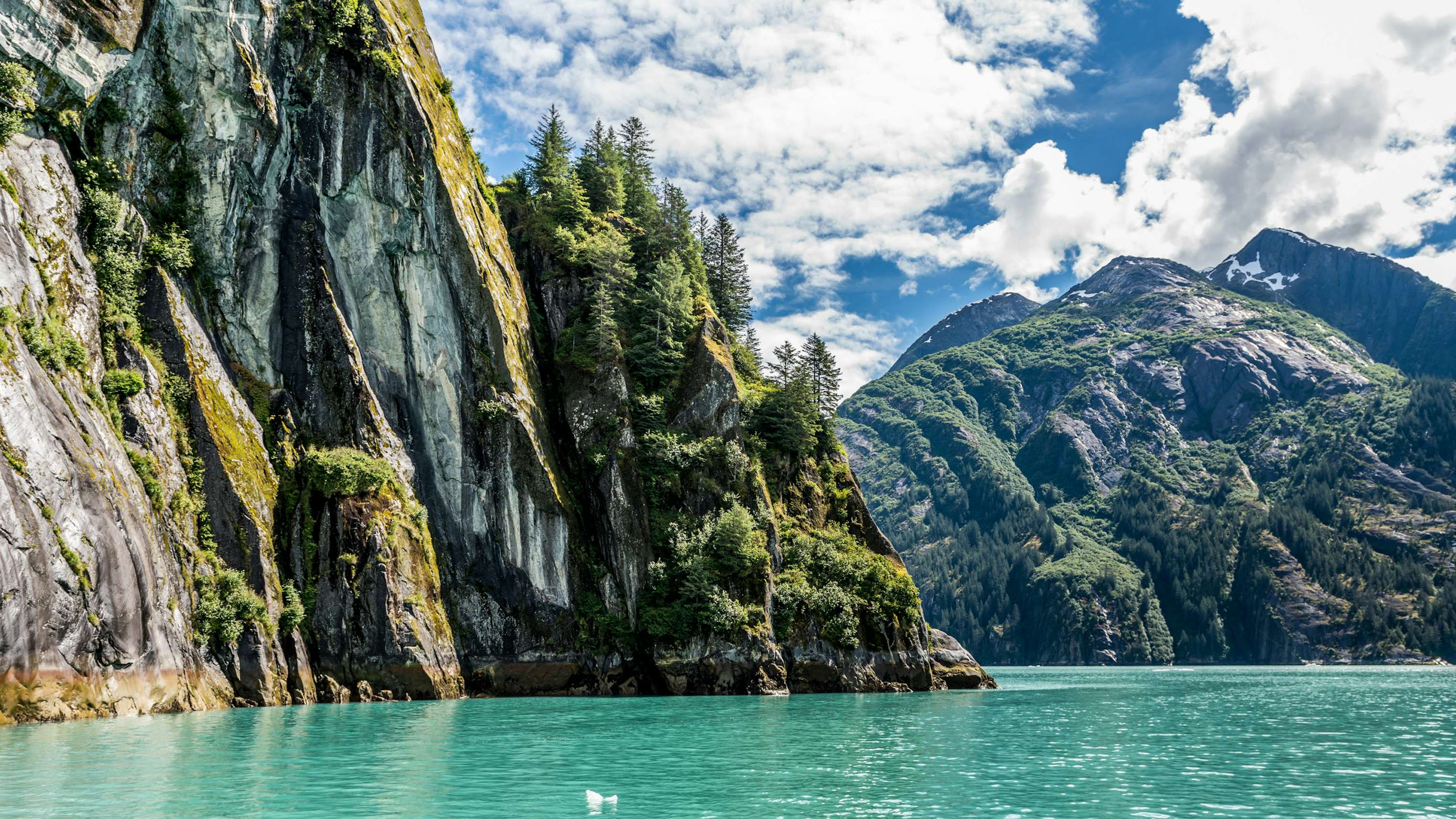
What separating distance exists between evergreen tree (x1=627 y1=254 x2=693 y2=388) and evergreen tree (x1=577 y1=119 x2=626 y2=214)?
10.6 m

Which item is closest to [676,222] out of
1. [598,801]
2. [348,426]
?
[348,426]

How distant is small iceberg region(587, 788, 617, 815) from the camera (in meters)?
18.9

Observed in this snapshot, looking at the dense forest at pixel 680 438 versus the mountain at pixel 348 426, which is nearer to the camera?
the mountain at pixel 348 426

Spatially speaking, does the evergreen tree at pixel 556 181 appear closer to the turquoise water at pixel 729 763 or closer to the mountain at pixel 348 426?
the mountain at pixel 348 426

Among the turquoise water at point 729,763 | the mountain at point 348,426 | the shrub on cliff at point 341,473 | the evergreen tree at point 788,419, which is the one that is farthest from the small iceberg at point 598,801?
the evergreen tree at point 788,419

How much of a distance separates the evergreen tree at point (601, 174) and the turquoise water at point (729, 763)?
48606mm

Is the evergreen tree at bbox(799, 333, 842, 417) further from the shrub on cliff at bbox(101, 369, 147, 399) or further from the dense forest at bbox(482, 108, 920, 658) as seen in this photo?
the shrub on cliff at bbox(101, 369, 147, 399)

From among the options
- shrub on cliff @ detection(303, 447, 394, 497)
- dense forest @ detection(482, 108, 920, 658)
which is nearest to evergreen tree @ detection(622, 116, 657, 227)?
dense forest @ detection(482, 108, 920, 658)

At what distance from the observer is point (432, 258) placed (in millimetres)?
61156

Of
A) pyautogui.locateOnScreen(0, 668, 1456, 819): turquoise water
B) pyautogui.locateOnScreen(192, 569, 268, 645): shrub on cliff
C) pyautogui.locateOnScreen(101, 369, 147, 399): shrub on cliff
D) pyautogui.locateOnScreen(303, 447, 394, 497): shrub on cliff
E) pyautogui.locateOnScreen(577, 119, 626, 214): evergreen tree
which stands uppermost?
pyautogui.locateOnScreen(577, 119, 626, 214): evergreen tree

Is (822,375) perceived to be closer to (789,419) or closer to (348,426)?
(789,419)

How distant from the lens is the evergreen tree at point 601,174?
82.4m

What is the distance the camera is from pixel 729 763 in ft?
85.7

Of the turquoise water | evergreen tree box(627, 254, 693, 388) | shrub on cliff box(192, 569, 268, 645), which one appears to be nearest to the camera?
the turquoise water
